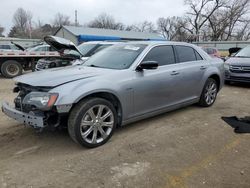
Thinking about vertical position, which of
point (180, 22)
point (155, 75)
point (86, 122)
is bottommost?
point (86, 122)

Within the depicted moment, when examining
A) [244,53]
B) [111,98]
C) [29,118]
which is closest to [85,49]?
[244,53]

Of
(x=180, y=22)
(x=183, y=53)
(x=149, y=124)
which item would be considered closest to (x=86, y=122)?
(x=149, y=124)

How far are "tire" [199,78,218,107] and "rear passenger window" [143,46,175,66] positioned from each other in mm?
1309

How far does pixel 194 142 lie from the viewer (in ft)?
13.8

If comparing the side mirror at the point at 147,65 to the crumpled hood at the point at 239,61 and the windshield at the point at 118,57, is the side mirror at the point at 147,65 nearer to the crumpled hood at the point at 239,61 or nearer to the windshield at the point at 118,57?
the windshield at the point at 118,57

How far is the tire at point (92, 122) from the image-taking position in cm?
369

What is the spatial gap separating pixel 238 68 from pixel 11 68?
31.8ft

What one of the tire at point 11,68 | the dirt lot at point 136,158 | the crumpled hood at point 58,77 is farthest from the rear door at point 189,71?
the tire at point 11,68

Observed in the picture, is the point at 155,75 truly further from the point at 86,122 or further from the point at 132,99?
the point at 86,122

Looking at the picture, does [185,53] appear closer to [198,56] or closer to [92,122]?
[198,56]

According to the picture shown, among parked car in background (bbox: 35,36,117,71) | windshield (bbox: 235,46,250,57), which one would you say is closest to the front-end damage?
parked car in background (bbox: 35,36,117,71)

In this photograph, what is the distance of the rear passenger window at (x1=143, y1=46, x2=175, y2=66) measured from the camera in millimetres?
4862

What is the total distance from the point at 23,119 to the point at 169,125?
8.48ft

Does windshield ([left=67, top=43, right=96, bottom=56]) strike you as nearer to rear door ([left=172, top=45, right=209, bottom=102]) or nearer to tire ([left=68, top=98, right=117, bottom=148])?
rear door ([left=172, top=45, right=209, bottom=102])
